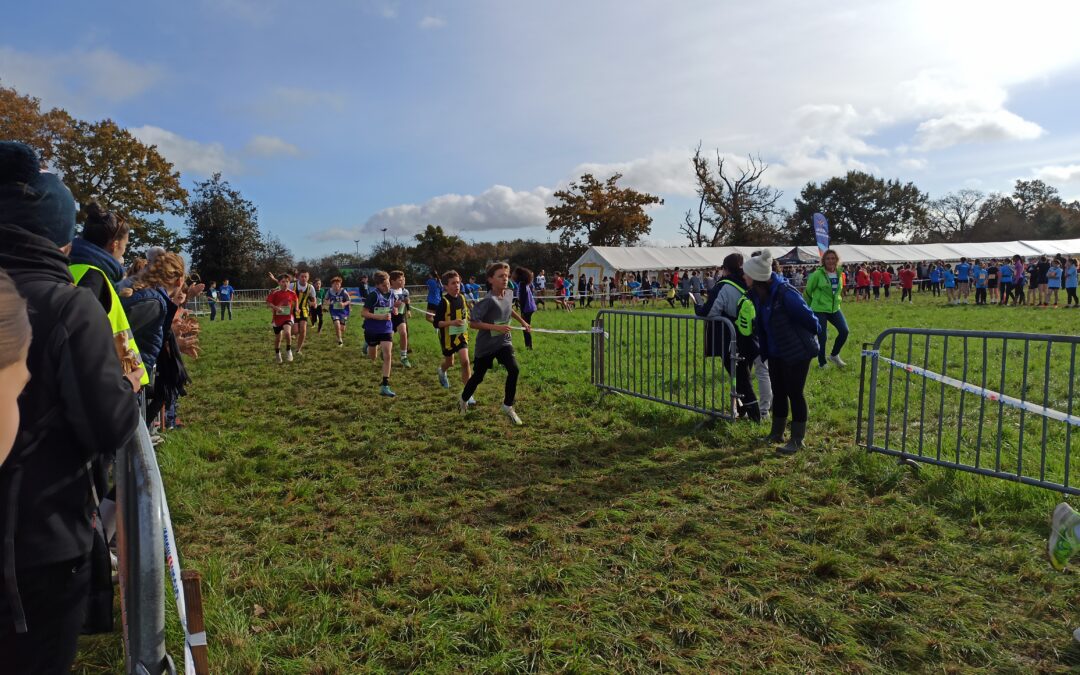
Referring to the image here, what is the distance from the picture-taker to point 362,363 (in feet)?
40.3

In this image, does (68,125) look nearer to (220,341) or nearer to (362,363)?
(220,341)

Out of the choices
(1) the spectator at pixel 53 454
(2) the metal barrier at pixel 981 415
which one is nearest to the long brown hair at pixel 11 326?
(1) the spectator at pixel 53 454

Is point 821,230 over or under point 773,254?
under

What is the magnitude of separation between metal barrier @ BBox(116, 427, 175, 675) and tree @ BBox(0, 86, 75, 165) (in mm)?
35203

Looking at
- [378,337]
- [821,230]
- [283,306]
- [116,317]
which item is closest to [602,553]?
[116,317]

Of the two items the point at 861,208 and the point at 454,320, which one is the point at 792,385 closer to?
the point at 454,320

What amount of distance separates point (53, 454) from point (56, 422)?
81 millimetres

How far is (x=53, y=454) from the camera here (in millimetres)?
1570

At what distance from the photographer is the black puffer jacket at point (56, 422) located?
1503mm

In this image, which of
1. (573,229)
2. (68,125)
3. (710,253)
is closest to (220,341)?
(68,125)

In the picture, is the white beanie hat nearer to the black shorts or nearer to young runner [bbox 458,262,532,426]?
young runner [bbox 458,262,532,426]

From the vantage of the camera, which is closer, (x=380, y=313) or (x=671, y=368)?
(x=671, y=368)

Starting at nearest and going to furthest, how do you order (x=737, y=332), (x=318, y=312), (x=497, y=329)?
(x=737, y=332) → (x=497, y=329) → (x=318, y=312)

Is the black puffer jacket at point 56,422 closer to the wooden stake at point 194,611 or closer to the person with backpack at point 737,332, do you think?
the wooden stake at point 194,611
